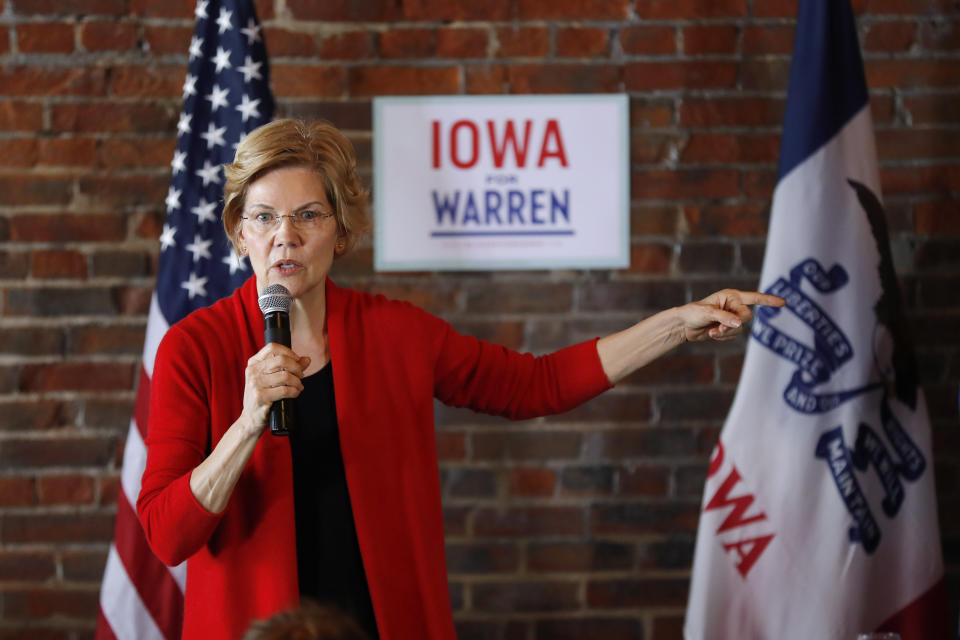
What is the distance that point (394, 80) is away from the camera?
7.06 feet

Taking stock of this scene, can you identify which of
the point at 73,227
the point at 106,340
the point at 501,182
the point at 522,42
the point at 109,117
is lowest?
the point at 106,340

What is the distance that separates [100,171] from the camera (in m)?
2.14

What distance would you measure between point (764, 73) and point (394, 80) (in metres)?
0.97

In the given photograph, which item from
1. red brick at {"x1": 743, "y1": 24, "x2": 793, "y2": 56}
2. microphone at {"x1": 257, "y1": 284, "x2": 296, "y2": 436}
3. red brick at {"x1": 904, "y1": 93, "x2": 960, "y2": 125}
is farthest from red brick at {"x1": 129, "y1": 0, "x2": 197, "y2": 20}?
red brick at {"x1": 904, "y1": 93, "x2": 960, "y2": 125}

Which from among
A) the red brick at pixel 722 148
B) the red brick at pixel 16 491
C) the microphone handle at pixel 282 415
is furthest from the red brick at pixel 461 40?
the red brick at pixel 16 491

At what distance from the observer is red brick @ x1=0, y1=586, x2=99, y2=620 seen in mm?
2156

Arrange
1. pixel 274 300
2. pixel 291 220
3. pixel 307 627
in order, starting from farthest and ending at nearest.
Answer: pixel 291 220 → pixel 274 300 → pixel 307 627

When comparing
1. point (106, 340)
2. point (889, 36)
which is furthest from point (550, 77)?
point (106, 340)

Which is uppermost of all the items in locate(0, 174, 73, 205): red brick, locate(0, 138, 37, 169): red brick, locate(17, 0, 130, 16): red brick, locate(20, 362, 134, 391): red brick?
locate(17, 0, 130, 16): red brick

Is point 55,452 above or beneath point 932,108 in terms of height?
beneath

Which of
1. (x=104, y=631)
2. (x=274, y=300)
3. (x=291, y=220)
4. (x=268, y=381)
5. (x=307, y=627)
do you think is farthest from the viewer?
(x=104, y=631)

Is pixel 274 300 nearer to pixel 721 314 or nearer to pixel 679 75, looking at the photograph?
pixel 721 314

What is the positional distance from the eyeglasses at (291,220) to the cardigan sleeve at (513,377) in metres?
0.31

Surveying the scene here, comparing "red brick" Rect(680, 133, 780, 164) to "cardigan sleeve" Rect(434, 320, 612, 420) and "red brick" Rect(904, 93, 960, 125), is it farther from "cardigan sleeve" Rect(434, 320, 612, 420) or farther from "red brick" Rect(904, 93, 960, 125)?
"cardigan sleeve" Rect(434, 320, 612, 420)
